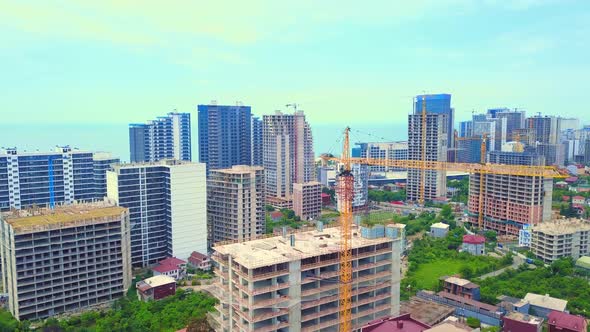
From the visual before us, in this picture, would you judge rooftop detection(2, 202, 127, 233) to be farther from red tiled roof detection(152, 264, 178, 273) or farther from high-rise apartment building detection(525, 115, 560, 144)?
high-rise apartment building detection(525, 115, 560, 144)

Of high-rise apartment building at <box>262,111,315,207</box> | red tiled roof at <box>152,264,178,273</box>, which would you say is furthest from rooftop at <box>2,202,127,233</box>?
→ high-rise apartment building at <box>262,111,315,207</box>

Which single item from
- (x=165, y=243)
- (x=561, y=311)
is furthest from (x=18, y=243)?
Result: (x=561, y=311)

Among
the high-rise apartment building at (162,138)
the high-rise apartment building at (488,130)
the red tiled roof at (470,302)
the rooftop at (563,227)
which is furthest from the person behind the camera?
the high-rise apartment building at (488,130)

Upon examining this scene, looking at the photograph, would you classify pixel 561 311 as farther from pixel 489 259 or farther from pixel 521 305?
pixel 489 259

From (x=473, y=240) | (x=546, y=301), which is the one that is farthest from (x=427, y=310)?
(x=473, y=240)

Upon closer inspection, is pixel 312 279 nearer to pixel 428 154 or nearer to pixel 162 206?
pixel 162 206

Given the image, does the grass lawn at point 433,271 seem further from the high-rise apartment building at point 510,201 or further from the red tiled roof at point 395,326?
the red tiled roof at point 395,326

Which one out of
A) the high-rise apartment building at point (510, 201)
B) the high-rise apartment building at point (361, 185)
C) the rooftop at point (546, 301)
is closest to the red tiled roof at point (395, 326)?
the rooftop at point (546, 301)
